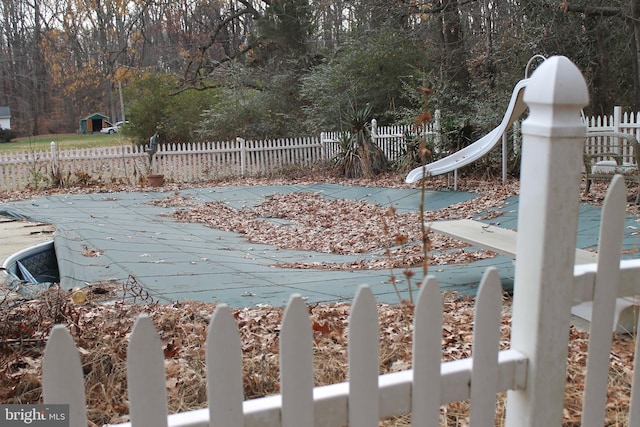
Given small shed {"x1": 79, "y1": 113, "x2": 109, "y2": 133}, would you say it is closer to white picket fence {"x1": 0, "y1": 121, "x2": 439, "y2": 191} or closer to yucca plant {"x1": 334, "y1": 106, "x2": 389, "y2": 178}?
white picket fence {"x1": 0, "y1": 121, "x2": 439, "y2": 191}

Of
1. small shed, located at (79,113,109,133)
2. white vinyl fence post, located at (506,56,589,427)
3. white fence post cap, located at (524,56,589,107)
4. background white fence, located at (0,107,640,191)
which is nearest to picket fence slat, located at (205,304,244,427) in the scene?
white vinyl fence post, located at (506,56,589,427)

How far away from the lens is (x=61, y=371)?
42.8 inches

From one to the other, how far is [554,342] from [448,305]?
2585mm

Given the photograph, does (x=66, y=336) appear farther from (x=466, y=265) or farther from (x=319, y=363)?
(x=466, y=265)

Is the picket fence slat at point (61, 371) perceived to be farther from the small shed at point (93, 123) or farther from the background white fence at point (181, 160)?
the small shed at point (93, 123)

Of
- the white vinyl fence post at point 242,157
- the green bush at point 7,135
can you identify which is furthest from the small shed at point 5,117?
the white vinyl fence post at point 242,157

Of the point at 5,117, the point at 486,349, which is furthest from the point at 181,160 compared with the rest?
the point at 5,117

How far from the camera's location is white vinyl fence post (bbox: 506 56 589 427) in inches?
52.1

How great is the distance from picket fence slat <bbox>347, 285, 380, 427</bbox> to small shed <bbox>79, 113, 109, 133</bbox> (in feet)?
152

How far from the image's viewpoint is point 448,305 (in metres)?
3.97

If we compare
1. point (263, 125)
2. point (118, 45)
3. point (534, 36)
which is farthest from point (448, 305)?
point (118, 45)

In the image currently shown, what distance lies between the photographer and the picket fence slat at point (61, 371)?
1.08 m

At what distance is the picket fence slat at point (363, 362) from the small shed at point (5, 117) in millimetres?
43966

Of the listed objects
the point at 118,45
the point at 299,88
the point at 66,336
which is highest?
the point at 118,45
